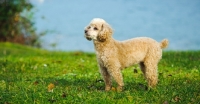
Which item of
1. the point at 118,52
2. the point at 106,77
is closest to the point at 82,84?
the point at 106,77

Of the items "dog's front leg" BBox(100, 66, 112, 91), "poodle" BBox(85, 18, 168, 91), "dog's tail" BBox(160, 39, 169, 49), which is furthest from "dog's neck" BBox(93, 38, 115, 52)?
"dog's tail" BBox(160, 39, 169, 49)

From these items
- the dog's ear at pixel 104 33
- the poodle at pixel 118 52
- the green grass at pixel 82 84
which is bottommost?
the green grass at pixel 82 84

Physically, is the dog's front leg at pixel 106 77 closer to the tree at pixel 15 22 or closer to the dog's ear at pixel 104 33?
the dog's ear at pixel 104 33

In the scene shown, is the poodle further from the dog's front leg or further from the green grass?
the green grass

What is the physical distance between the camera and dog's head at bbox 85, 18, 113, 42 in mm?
6746

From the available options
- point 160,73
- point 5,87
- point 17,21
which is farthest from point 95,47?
point 17,21

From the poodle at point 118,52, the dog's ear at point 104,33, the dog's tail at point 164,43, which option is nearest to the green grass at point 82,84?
the poodle at point 118,52

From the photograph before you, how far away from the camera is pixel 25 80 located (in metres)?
8.62

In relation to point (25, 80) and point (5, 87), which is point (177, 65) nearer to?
point (25, 80)

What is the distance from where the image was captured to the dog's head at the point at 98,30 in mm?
6746

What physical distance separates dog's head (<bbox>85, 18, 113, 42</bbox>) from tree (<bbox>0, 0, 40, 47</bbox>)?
14100 mm

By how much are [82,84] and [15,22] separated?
13736mm

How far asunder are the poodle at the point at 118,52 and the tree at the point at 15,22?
45.5ft

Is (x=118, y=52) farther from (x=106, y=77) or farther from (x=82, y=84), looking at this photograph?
(x=82, y=84)
